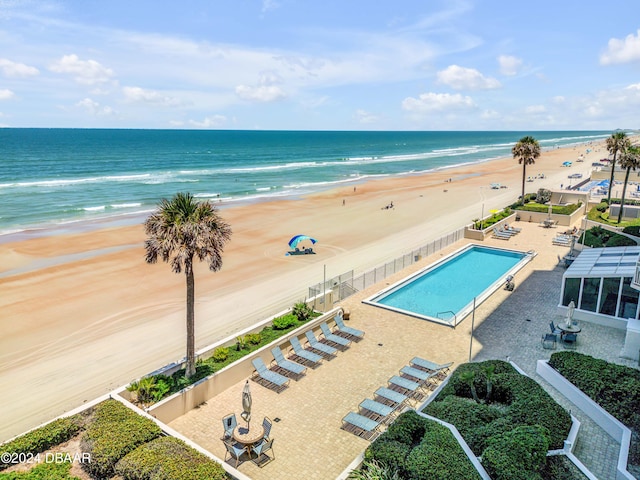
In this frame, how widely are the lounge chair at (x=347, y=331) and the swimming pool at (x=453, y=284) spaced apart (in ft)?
10.8

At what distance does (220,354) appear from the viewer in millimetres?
15766

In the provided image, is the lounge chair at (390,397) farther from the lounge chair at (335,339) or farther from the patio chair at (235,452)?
the patio chair at (235,452)

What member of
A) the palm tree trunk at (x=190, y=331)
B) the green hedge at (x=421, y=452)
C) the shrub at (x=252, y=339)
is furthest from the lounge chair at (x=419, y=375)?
the palm tree trunk at (x=190, y=331)

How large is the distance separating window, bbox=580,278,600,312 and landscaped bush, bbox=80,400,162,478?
1771 cm

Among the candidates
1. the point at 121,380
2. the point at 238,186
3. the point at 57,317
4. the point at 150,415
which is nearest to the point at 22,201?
the point at 238,186

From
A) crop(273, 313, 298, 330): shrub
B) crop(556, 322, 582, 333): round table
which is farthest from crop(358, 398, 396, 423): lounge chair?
crop(556, 322, 582, 333): round table

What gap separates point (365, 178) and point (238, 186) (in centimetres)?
2437

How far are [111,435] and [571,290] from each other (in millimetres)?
18824

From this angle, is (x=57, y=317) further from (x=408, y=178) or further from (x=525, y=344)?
(x=408, y=178)

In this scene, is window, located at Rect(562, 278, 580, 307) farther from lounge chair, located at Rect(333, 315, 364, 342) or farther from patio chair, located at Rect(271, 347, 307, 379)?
patio chair, located at Rect(271, 347, 307, 379)

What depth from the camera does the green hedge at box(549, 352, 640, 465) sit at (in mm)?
11727

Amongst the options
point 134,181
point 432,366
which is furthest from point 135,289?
point 134,181

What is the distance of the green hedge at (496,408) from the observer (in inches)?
419

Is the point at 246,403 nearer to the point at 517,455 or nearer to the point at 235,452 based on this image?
the point at 235,452
